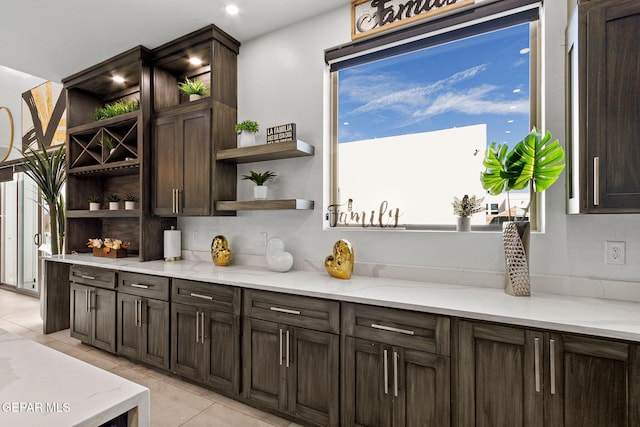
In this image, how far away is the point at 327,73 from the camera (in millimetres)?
2734

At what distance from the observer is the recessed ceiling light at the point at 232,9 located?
8.38ft

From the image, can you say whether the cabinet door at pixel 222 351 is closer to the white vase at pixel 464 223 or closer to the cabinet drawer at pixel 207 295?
the cabinet drawer at pixel 207 295

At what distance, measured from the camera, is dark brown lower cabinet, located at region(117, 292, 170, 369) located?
2604 mm

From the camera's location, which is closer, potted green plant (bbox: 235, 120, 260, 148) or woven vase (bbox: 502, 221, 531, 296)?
woven vase (bbox: 502, 221, 531, 296)

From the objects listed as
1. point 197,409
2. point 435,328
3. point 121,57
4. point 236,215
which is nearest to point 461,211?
point 435,328

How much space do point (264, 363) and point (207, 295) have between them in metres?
0.64

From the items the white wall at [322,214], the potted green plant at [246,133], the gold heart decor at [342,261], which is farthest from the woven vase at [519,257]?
the potted green plant at [246,133]

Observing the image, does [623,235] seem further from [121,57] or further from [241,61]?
[121,57]

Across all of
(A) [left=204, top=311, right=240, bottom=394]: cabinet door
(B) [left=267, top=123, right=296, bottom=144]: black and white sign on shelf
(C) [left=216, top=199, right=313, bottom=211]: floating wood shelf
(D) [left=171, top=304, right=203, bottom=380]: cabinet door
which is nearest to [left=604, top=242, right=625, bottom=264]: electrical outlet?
(C) [left=216, top=199, right=313, bottom=211]: floating wood shelf

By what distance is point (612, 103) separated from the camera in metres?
1.51

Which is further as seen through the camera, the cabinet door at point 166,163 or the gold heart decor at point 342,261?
the cabinet door at point 166,163

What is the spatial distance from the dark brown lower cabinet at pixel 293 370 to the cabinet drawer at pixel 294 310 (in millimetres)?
40

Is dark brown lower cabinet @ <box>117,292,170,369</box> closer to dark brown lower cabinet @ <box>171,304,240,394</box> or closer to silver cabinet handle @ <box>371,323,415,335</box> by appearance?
dark brown lower cabinet @ <box>171,304,240,394</box>

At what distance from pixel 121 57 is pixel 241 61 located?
129cm
